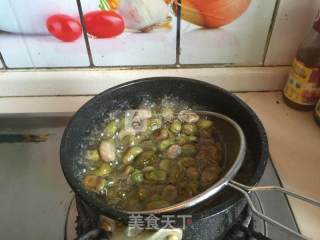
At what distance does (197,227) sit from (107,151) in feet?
0.54

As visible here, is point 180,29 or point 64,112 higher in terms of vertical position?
point 180,29

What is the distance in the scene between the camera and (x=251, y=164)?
1.39ft

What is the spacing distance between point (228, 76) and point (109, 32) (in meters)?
0.21

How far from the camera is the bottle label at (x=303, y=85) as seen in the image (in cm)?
53

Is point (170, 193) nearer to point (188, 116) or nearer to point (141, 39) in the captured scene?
point (188, 116)

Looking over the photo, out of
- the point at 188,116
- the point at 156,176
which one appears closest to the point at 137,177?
the point at 156,176

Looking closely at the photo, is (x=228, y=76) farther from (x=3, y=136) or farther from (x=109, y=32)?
(x=3, y=136)

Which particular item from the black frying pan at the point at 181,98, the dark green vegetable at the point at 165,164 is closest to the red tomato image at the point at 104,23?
the black frying pan at the point at 181,98

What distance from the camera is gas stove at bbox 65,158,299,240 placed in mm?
364

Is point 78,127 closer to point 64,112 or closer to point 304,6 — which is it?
point 64,112

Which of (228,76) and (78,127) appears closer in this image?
(78,127)

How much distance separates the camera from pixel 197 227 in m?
0.36

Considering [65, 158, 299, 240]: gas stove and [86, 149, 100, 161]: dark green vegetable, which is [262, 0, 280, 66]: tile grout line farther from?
[86, 149, 100, 161]: dark green vegetable

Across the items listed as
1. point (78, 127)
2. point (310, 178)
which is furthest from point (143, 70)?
point (310, 178)
